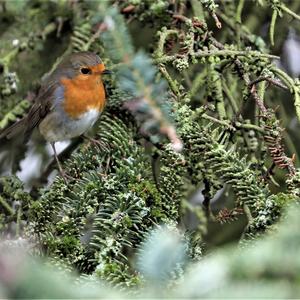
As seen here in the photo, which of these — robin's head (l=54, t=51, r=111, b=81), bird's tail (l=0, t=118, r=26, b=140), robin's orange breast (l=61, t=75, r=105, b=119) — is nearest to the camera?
robin's head (l=54, t=51, r=111, b=81)

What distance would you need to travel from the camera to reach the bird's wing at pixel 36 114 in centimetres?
182

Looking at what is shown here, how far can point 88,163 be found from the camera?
1.28 m

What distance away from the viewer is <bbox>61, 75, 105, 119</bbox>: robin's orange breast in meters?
1.97

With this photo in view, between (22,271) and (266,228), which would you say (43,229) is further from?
(22,271)

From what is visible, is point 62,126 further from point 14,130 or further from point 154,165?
point 154,165

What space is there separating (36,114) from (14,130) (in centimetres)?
13

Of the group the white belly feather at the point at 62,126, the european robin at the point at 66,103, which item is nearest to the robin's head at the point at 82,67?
the european robin at the point at 66,103

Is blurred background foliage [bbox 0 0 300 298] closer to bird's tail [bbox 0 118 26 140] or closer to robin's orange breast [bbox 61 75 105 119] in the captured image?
bird's tail [bbox 0 118 26 140]

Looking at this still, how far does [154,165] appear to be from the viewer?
1270mm

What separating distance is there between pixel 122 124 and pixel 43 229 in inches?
14.4

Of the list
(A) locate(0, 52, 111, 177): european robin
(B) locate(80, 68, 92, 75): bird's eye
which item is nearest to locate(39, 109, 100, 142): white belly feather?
(A) locate(0, 52, 111, 177): european robin

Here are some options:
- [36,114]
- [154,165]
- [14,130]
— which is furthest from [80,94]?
[154,165]

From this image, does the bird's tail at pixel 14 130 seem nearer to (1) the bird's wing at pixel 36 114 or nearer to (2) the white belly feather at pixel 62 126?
(1) the bird's wing at pixel 36 114

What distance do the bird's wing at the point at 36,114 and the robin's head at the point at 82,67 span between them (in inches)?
2.2
